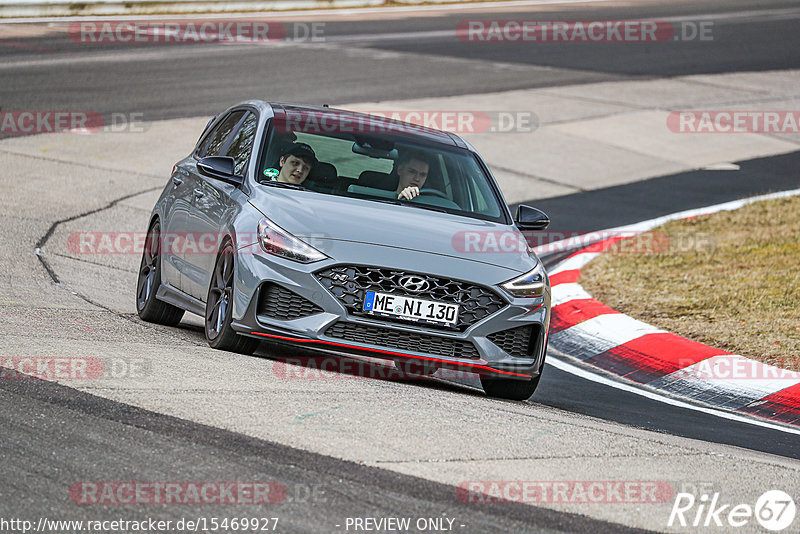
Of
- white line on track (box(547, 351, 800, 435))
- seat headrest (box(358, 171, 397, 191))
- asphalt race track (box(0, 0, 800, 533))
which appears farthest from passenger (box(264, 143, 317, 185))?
white line on track (box(547, 351, 800, 435))

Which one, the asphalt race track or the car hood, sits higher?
the car hood

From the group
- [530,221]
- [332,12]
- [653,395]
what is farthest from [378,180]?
[332,12]

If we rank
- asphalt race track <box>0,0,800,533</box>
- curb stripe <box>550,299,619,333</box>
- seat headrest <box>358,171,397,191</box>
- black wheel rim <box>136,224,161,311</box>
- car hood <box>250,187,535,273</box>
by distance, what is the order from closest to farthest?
asphalt race track <box>0,0,800,533</box> < car hood <box>250,187,535,273</box> < seat headrest <box>358,171,397,191</box> < black wheel rim <box>136,224,161,311</box> < curb stripe <box>550,299,619,333</box>

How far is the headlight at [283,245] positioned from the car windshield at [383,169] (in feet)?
2.66

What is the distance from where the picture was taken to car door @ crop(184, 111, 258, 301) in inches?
322

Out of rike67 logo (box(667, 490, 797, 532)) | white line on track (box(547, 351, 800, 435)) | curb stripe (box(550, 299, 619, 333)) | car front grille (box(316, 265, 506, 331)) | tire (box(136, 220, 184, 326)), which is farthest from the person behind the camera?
curb stripe (box(550, 299, 619, 333))

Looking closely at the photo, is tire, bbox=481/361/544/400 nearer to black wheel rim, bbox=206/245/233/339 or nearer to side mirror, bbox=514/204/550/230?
side mirror, bbox=514/204/550/230

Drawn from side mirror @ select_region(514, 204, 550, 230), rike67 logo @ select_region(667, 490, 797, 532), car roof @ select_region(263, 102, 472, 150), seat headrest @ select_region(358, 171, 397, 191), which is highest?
car roof @ select_region(263, 102, 472, 150)

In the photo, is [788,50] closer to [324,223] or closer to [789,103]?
[789,103]

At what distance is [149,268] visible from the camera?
31.3 ft

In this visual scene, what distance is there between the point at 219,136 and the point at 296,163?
1.36 m

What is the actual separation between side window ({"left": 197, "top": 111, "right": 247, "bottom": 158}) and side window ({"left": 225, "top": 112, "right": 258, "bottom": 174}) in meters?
0.24

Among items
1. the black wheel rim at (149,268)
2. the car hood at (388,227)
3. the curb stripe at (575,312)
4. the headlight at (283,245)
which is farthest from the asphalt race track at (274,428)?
the curb stripe at (575,312)

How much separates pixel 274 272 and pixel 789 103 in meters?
19.1
